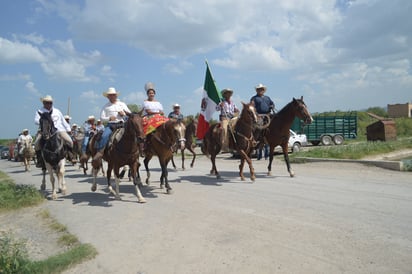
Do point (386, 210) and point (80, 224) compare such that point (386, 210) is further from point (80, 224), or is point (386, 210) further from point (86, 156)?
point (86, 156)

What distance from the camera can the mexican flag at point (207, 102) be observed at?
452 inches

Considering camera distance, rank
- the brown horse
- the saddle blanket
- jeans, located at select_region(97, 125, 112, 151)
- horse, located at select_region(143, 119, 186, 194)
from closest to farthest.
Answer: horse, located at select_region(143, 119, 186, 194), the saddle blanket, jeans, located at select_region(97, 125, 112, 151), the brown horse

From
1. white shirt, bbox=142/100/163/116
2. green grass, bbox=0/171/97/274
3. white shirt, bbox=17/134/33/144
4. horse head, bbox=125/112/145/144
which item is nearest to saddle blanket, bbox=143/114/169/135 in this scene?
white shirt, bbox=142/100/163/116

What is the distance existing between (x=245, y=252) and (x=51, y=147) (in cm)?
690

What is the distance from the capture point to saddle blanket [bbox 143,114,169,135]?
8852mm

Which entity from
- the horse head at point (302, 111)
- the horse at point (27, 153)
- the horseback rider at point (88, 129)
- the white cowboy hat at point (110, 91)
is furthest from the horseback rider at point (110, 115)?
the horse at point (27, 153)

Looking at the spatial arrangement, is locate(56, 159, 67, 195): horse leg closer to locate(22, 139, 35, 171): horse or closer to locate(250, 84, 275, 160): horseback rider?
locate(250, 84, 275, 160): horseback rider

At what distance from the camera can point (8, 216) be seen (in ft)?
24.5

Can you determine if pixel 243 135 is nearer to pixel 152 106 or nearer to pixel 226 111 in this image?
pixel 226 111

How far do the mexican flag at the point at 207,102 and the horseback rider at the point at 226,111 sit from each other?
0.73 feet

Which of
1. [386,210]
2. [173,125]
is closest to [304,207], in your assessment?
[386,210]

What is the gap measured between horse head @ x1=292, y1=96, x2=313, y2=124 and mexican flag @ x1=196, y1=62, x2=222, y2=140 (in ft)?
8.91

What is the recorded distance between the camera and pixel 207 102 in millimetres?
11695

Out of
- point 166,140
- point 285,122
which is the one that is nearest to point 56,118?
point 166,140
